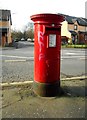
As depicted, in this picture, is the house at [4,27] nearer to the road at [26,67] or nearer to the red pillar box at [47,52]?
the road at [26,67]

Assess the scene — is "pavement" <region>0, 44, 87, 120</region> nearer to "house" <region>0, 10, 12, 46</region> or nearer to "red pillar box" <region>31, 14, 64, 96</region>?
"red pillar box" <region>31, 14, 64, 96</region>

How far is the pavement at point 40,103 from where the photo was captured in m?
4.56

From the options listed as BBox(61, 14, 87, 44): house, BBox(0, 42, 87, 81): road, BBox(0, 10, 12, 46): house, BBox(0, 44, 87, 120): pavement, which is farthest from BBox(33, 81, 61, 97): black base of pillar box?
BBox(61, 14, 87, 44): house

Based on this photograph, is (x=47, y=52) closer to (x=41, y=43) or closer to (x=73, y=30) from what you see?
(x=41, y=43)

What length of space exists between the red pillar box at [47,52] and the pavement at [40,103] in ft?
0.81

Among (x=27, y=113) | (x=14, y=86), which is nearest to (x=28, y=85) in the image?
(x=14, y=86)

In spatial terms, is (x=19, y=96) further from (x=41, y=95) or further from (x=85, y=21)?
(x=85, y=21)

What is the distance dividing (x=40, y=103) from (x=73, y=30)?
6210 cm

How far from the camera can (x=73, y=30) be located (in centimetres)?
6612

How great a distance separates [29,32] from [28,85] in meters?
102

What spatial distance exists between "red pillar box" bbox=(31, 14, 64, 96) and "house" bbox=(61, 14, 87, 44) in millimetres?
54927

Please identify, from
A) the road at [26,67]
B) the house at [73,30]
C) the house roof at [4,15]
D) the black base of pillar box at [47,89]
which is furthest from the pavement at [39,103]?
the house at [73,30]

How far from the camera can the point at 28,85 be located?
6.54m

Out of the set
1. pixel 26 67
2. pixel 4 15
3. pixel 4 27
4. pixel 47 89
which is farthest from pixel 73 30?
pixel 47 89
